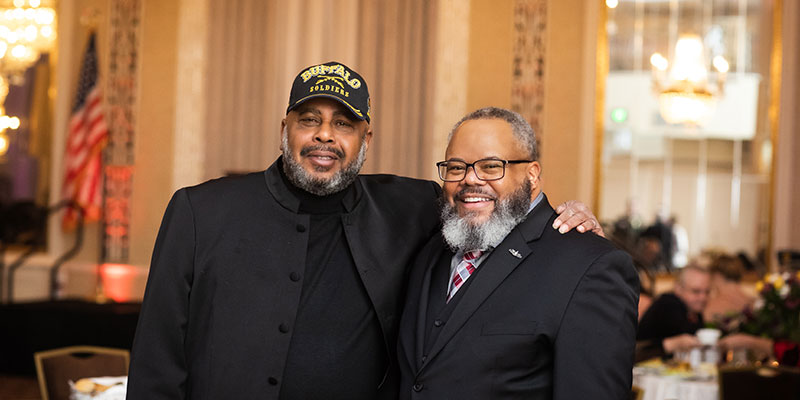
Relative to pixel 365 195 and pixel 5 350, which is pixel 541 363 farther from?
pixel 5 350

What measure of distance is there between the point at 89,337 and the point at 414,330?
6181mm

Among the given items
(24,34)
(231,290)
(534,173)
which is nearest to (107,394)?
(231,290)

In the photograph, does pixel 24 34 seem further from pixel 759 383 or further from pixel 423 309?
pixel 423 309

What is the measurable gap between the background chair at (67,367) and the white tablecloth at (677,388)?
122 inches

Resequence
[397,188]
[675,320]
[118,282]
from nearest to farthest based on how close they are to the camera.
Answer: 1. [397,188]
2. [675,320]
3. [118,282]

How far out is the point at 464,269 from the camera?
2479 mm

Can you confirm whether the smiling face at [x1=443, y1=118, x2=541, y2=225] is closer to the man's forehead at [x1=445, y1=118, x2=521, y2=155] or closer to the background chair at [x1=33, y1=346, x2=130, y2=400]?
the man's forehead at [x1=445, y1=118, x2=521, y2=155]

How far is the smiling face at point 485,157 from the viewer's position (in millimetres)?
2363

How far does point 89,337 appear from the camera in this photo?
786 centimetres

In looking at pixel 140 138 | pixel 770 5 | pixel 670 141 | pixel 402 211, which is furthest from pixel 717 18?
pixel 402 211

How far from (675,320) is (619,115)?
10.00 metres

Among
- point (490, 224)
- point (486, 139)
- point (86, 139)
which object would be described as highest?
point (86, 139)

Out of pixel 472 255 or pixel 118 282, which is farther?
pixel 118 282

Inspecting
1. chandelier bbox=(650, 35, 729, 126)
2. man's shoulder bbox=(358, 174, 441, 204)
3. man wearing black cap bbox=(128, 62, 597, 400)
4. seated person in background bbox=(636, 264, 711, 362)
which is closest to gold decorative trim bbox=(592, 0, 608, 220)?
seated person in background bbox=(636, 264, 711, 362)
